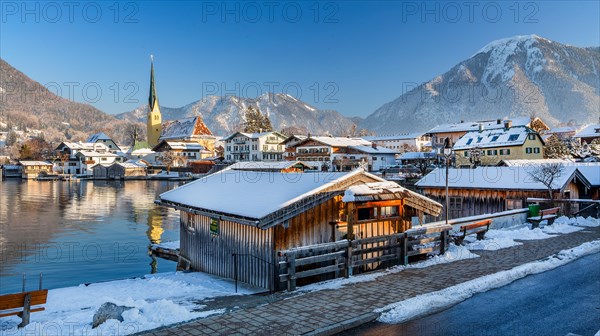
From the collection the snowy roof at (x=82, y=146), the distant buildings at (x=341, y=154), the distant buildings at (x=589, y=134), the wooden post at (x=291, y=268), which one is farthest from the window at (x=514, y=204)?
the snowy roof at (x=82, y=146)

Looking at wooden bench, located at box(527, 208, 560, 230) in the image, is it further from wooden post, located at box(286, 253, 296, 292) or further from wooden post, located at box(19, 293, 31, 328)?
wooden post, located at box(19, 293, 31, 328)

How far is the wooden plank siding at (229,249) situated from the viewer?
42.3 ft

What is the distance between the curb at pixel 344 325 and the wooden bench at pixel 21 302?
5.97 meters

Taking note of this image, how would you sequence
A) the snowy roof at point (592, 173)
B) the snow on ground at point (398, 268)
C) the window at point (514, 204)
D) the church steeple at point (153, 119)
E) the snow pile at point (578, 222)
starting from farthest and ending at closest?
the church steeple at point (153, 119)
the snowy roof at point (592, 173)
the window at point (514, 204)
the snow pile at point (578, 222)
the snow on ground at point (398, 268)

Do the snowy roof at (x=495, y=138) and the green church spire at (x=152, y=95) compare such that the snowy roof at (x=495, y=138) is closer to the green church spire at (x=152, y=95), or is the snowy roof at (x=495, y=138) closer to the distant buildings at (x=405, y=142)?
the distant buildings at (x=405, y=142)

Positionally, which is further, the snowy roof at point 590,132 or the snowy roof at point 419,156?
the snowy roof at point 590,132

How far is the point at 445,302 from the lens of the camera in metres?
10.8

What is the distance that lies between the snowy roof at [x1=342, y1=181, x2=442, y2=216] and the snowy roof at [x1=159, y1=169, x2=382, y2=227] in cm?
38

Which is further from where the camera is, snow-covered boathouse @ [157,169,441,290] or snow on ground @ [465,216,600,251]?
A: snow on ground @ [465,216,600,251]

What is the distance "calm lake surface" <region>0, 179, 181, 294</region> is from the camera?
75.8ft

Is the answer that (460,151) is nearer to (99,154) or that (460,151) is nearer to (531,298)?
(531,298)

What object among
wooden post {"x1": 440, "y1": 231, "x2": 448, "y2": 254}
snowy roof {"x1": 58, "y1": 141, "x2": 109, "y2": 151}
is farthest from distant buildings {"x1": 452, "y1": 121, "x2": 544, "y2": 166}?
snowy roof {"x1": 58, "y1": 141, "x2": 109, "y2": 151}

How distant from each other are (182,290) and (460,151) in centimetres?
7397

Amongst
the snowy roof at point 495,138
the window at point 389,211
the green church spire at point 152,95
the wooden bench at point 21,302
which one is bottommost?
the wooden bench at point 21,302
